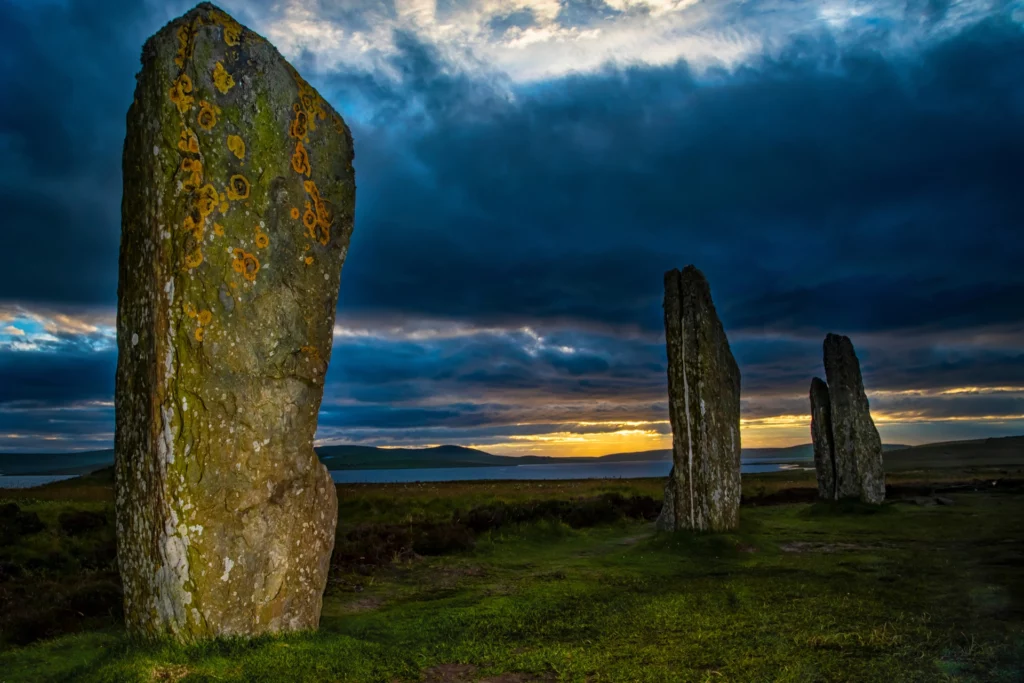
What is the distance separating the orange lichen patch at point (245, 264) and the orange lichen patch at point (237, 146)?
1.06 meters

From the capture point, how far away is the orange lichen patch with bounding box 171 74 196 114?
7105mm

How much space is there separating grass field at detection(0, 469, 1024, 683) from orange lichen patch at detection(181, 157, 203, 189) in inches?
182

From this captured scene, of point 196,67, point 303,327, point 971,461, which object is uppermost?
point 196,67

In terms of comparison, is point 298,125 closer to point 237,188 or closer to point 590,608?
point 237,188

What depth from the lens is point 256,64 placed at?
7.51m

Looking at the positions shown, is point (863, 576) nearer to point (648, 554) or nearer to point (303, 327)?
point (648, 554)

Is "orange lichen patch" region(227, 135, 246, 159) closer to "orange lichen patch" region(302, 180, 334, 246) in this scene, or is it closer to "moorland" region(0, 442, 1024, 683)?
"orange lichen patch" region(302, 180, 334, 246)

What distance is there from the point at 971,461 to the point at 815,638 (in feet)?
258

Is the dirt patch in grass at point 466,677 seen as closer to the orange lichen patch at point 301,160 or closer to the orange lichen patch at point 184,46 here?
the orange lichen patch at point 301,160

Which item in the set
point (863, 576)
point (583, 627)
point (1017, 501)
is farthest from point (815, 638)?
point (1017, 501)

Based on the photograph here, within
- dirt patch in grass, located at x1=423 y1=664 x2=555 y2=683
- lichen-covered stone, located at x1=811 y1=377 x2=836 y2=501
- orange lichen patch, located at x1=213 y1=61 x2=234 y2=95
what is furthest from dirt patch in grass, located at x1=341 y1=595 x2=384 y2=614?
lichen-covered stone, located at x1=811 y1=377 x2=836 y2=501

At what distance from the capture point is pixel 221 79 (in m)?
7.29

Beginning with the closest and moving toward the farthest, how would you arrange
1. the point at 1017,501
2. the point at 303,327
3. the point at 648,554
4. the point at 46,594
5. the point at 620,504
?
the point at 303,327
the point at 46,594
the point at 648,554
the point at 1017,501
the point at 620,504

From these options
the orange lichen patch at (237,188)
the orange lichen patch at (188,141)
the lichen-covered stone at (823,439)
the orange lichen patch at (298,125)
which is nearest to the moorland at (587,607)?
the orange lichen patch at (237,188)
